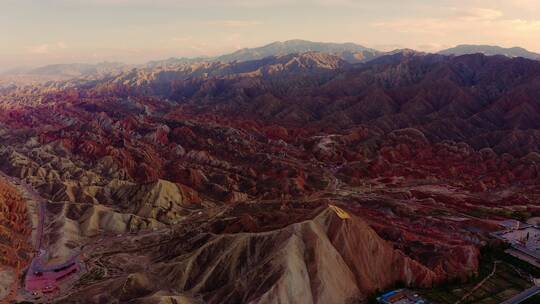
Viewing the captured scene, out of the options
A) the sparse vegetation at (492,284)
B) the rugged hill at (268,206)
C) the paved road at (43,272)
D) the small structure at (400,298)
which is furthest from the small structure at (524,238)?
the paved road at (43,272)

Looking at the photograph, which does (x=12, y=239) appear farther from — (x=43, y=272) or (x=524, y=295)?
(x=524, y=295)

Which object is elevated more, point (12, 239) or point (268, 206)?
point (12, 239)

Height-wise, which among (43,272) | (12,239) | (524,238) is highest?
(12,239)

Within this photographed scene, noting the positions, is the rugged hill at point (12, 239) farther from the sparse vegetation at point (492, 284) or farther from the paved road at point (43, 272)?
the sparse vegetation at point (492, 284)

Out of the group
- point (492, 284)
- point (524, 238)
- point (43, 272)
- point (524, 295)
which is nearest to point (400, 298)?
point (492, 284)

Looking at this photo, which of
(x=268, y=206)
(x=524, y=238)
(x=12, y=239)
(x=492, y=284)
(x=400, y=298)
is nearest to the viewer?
(x=400, y=298)
